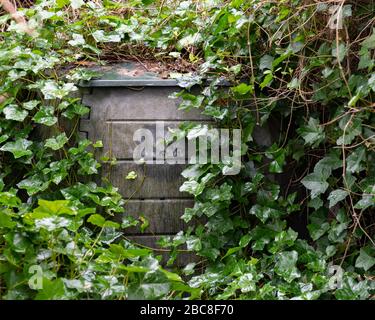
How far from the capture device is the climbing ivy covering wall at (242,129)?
89.4 inches

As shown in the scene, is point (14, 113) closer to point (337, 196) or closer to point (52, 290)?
point (52, 290)

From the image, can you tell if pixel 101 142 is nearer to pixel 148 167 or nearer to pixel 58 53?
pixel 148 167

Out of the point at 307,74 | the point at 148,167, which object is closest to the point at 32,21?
the point at 148,167

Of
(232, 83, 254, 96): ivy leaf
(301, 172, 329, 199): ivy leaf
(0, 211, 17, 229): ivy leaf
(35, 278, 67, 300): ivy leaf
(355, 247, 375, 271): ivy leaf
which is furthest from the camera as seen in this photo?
(232, 83, 254, 96): ivy leaf

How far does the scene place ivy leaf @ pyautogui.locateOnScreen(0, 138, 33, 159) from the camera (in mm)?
2631

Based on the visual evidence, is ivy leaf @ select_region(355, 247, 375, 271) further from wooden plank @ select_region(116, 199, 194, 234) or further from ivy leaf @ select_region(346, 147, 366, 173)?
wooden plank @ select_region(116, 199, 194, 234)

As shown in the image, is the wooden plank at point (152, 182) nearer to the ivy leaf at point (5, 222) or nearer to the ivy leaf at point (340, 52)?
the ivy leaf at point (340, 52)

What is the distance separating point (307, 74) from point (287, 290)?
92 centimetres

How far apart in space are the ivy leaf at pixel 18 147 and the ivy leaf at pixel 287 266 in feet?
3.94

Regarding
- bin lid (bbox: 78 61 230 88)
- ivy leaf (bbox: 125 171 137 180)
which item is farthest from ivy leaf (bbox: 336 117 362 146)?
ivy leaf (bbox: 125 171 137 180)

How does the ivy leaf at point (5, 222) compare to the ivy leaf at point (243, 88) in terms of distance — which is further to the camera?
the ivy leaf at point (243, 88)

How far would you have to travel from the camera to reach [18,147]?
8.75ft

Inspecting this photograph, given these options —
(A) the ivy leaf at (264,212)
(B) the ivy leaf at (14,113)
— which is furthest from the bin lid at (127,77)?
(A) the ivy leaf at (264,212)

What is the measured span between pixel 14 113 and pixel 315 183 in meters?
1.37
